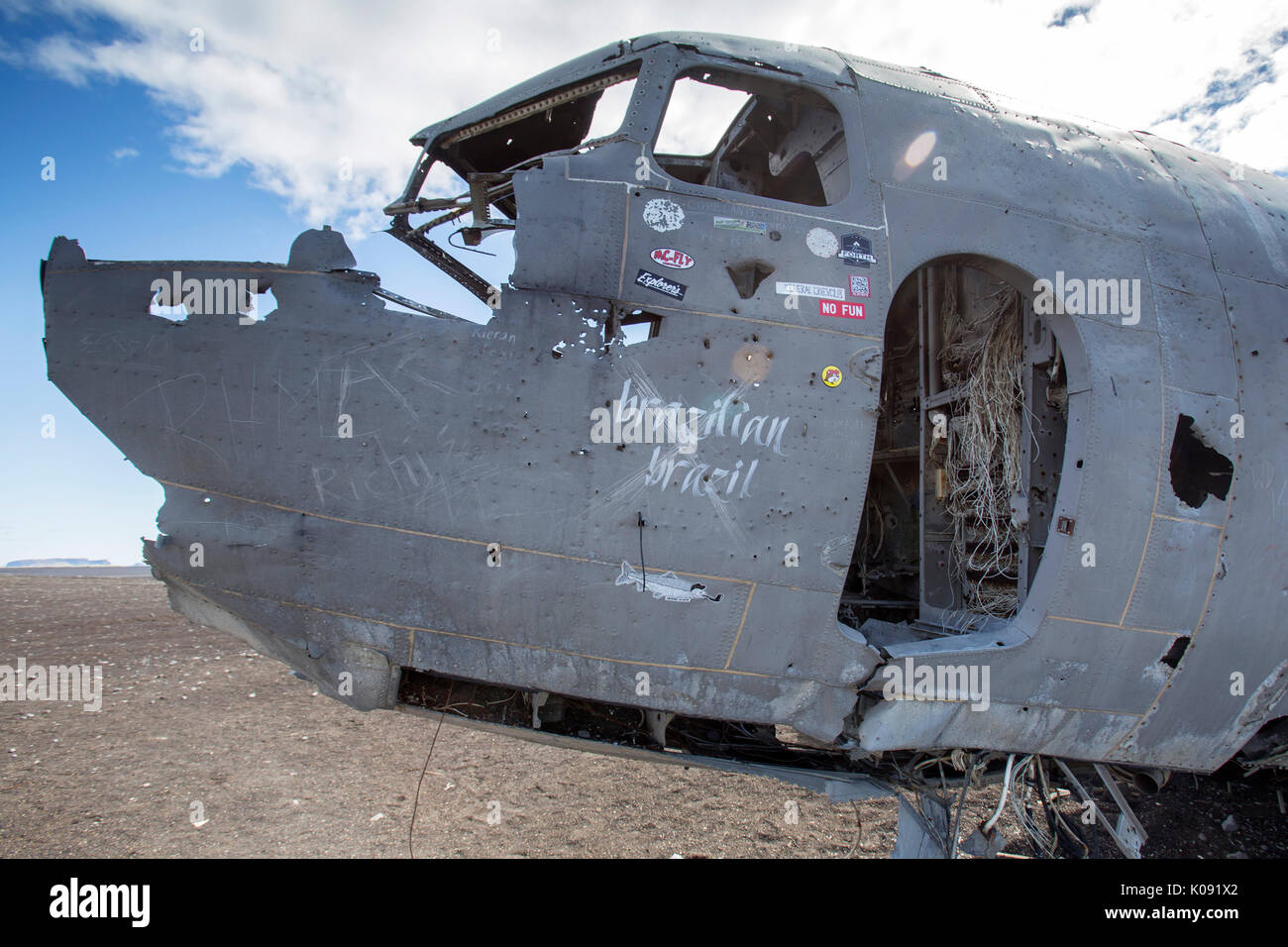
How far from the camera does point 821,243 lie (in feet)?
9.89

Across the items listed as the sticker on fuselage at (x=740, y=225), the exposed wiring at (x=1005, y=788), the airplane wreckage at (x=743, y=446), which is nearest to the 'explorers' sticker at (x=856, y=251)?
the airplane wreckage at (x=743, y=446)

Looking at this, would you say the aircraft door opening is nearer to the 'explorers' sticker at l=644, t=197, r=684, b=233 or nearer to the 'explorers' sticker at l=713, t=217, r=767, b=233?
the 'explorers' sticker at l=713, t=217, r=767, b=233

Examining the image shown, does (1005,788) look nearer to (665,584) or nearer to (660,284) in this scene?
(665,584)

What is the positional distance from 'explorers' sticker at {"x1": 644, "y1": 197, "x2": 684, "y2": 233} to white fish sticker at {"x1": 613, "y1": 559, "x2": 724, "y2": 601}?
60.7 inches

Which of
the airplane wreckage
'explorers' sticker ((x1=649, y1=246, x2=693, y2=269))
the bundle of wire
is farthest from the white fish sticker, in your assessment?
the bundle of wire

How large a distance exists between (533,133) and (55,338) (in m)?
2.84

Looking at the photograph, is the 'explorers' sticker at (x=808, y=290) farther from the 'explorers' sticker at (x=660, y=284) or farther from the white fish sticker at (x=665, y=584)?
the white fish sticker at (x=665, y=584)

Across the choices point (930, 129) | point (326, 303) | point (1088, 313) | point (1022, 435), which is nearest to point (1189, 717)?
point (1022, 435)

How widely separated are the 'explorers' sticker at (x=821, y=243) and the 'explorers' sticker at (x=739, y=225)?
0.23m

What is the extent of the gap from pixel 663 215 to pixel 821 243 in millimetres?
774

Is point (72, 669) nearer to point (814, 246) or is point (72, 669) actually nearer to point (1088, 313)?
point (814, 246)

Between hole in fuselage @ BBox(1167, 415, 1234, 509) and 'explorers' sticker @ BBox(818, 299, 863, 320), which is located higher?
'explorers' sticker @ BBox(818, 299, 863, 320)

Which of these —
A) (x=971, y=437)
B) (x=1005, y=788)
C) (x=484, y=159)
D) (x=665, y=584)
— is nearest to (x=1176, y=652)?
(x=1005, y=788)

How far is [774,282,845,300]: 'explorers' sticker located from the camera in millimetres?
2941
